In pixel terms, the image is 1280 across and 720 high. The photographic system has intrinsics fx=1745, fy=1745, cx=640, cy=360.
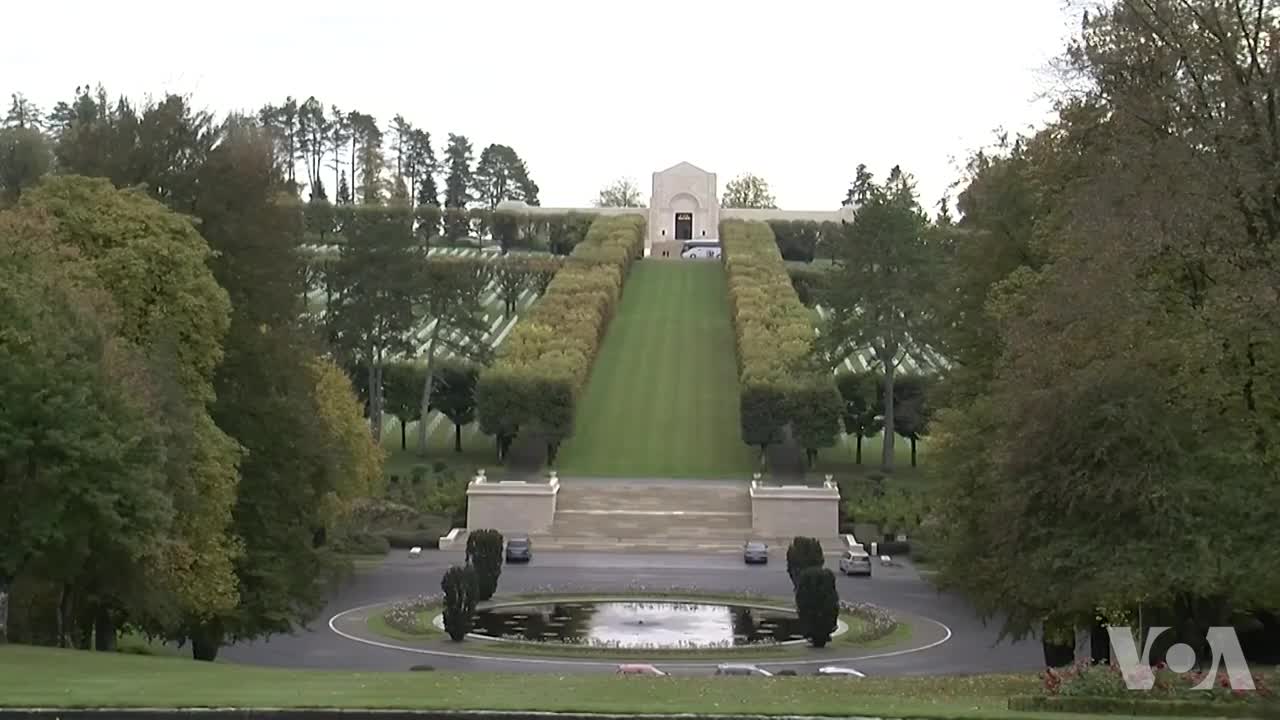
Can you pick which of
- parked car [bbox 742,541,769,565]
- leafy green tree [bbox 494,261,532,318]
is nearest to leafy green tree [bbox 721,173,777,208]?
leafy green tree [bbox 494,261,532,318]

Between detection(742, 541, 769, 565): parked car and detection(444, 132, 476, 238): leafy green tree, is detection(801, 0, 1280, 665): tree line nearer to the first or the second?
detection(742, 541, 769, 565): parked car

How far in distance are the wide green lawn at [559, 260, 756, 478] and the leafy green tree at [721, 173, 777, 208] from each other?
7538cm

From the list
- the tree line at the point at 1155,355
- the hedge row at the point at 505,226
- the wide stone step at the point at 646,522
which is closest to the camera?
the tree line at the point at 1155,355

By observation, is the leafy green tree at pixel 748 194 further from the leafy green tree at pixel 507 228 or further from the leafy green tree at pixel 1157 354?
the leafy green tree at pixel 1157 354

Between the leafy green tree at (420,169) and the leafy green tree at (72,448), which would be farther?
the leafy green tree at (420,169)

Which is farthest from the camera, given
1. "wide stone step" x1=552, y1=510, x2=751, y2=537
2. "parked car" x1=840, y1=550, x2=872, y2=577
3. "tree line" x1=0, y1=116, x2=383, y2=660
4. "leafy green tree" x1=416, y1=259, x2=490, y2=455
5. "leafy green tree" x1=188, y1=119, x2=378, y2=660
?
"leafy green tree" x1=416, y1=259, x2=490, y2=455

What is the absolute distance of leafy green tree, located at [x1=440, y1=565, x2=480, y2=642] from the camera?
36.0 meters

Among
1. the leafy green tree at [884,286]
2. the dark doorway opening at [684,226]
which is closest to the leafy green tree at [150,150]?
the leafy green tree at [884,286]

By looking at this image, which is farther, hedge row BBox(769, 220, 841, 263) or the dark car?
hedge row BBox(769, 220, 841, 263)

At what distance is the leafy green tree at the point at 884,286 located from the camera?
64.0 metres

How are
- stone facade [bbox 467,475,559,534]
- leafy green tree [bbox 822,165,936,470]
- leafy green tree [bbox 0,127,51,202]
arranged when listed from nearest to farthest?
leafy green tree [bbox 0,127,51,202] < stone facade [bbox 467,475,559,534] < leafy green tree [bbox 822,165,936,470]

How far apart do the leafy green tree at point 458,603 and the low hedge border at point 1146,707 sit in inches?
839

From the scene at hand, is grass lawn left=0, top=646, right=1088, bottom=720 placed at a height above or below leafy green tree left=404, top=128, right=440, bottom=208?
below

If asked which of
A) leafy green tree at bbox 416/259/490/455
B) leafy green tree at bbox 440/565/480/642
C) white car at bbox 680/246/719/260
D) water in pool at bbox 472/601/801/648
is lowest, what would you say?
water in pool at bbox 472/601/801/648
